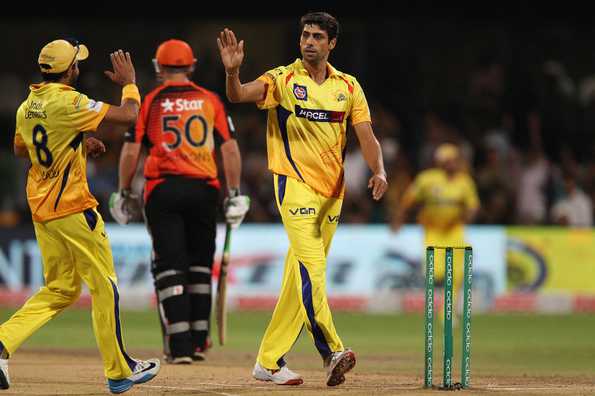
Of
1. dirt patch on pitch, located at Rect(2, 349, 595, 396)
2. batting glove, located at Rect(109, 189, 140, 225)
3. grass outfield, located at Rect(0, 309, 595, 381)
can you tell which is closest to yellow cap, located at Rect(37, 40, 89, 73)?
dirt patch on pitch, located at Rect(2, 349, 595, 396)

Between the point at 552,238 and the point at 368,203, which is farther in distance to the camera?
the point at 368,203

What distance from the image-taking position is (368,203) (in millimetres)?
18469

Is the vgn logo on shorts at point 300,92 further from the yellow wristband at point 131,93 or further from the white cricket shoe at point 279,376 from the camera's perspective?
the white cricket shoe at point 279,376

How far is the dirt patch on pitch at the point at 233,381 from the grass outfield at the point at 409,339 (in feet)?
1.58

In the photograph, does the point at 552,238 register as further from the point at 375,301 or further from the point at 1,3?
the point at 1,3

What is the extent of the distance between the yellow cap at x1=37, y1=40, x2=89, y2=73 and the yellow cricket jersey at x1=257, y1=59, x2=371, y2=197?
1.26 m

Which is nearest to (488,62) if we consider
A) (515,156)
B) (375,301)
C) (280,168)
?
(515,156)

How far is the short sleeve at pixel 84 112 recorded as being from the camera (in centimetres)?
757

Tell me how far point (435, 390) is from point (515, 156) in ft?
37.7

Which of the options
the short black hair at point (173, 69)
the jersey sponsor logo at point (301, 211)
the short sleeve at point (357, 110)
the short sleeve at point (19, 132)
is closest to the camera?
the short sleeve at point (19, 132)

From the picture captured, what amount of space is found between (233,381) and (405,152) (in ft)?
35.6

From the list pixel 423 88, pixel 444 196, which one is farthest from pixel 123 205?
pixel 423 88

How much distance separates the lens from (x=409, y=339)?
1342 cm

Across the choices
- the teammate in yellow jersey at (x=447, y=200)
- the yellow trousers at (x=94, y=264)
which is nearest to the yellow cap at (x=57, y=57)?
the yellow trousers at (x=94, y=264)
